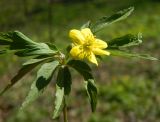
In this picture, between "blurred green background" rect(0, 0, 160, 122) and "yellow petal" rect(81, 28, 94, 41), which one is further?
"blurred green background" rect(0, 0, 160, 122)

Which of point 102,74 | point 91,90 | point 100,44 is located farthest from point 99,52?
point 102,74

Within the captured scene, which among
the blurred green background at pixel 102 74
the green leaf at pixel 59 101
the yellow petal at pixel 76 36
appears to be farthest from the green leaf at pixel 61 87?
the blurred green background at pixel 102 74

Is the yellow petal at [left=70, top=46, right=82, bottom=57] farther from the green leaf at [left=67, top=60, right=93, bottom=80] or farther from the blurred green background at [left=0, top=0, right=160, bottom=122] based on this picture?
the blurred green background at [left=0, top=0, right=160, bottom=122]

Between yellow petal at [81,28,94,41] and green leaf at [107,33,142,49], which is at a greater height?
yellow petal at [81,28,94,41]

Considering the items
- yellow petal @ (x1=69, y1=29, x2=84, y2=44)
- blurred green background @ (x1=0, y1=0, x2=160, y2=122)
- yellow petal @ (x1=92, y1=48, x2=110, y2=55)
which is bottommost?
blurred green background @ (x1=0, y1=0, x2=160, y2=122)

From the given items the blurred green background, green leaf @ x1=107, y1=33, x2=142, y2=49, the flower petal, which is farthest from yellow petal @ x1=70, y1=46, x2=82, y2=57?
the blurred green background

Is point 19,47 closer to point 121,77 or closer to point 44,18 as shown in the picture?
point 121,77
